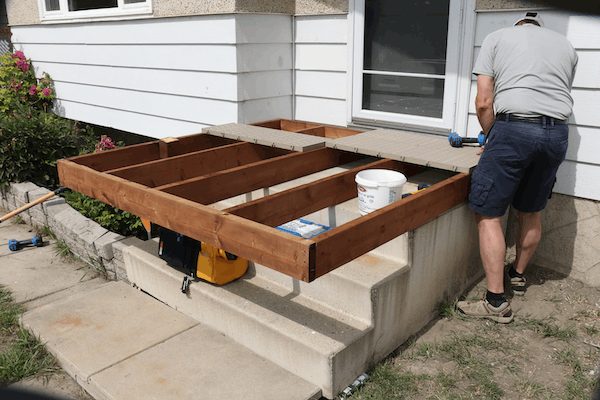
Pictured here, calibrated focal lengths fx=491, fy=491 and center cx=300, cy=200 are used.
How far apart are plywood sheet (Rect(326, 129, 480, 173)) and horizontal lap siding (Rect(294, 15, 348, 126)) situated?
66 centimetres

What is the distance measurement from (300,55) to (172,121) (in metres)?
1.69

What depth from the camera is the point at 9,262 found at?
4461 millimetres

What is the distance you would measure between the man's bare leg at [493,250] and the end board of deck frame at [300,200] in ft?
2.82

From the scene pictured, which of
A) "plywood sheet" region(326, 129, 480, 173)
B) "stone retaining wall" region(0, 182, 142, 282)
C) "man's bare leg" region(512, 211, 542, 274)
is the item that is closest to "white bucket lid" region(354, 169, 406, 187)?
"plywood sheet" region(326, 129, 480, 173)

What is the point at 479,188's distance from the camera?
10.6ft

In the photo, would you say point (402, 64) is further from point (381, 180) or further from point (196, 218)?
point (196, 218)

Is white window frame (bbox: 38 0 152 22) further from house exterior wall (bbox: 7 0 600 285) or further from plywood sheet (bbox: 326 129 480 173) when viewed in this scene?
plywood sheet (bbox: 326 129 480 173)

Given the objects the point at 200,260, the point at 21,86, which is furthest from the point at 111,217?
the point at 21,86

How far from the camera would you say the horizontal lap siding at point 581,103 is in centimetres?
338

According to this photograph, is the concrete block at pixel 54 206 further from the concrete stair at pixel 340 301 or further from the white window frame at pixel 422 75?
the white window frame at pixel 422 75

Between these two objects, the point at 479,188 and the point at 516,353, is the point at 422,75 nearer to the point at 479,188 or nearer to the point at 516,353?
the point at 479,188

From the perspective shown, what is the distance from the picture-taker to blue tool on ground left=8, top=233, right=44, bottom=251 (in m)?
4.67

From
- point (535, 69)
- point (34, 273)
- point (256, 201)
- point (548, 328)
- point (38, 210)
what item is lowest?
point (34, 273)

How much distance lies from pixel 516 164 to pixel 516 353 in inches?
45.8
